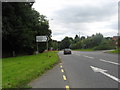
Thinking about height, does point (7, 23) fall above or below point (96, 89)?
above

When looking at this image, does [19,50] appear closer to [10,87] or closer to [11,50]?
[11,50]

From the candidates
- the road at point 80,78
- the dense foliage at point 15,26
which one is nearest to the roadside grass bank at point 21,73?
the road at point 80,78

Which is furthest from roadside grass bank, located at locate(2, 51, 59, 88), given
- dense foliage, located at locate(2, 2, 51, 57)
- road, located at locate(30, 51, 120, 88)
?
dense foliage, located at locate(2, 2, 51, 57)

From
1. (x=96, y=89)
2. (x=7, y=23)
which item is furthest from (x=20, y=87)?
(x=7, y=23)

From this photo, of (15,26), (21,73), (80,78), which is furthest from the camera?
(15,26)

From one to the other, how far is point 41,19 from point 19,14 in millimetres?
17469

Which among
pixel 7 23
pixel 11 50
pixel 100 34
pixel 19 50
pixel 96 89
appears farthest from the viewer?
pixel 100 34

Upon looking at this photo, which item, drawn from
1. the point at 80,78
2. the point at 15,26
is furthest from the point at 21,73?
the point at 15,26

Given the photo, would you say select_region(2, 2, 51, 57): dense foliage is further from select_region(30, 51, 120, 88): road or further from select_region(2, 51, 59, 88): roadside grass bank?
select_region(30, 51, 120, 88): road

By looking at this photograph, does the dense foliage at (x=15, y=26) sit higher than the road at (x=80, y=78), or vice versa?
the dense foliage at (x=15, y=26)

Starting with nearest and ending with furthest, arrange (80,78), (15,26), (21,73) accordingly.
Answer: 1. (80,78)
2. (21,73)
3. (15,26)

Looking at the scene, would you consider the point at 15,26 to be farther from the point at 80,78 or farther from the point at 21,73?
the point at 80,78

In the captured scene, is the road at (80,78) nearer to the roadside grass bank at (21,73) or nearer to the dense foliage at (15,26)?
the roadside grass bank at (21,73)

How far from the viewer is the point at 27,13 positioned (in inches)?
1467
